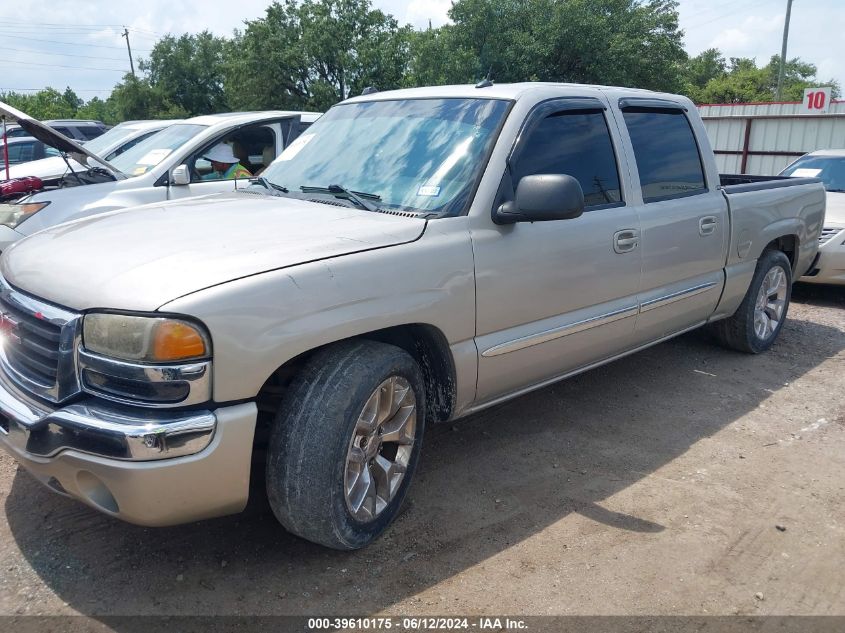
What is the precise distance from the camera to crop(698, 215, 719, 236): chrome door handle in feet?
15.5

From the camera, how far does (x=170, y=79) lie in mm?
48906

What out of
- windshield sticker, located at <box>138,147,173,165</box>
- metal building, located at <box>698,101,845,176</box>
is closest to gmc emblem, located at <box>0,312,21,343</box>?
windshield sticker, located at <box>138,147,173,165</box>

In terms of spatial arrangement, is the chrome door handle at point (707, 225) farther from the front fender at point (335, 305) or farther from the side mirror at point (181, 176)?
the side mirror at point (181, 176)

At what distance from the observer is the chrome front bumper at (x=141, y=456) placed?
7.91 feet

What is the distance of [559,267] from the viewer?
145 inches

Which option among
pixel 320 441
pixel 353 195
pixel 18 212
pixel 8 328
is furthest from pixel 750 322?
pixel 18 212

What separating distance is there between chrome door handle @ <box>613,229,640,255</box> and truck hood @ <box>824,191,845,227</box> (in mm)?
4157

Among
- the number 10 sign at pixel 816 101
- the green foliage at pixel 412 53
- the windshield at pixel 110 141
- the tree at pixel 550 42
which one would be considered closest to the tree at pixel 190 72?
the green foliage at pixel 412 53

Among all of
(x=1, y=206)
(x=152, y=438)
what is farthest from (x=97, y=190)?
(x=152, y=438)

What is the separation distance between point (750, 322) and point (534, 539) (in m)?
3.28

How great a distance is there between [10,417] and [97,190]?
12.9ft

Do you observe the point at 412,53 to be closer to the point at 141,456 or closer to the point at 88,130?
the point at 88,130

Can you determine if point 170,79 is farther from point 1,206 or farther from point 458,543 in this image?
point 458,543

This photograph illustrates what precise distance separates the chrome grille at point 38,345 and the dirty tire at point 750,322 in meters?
4.67
